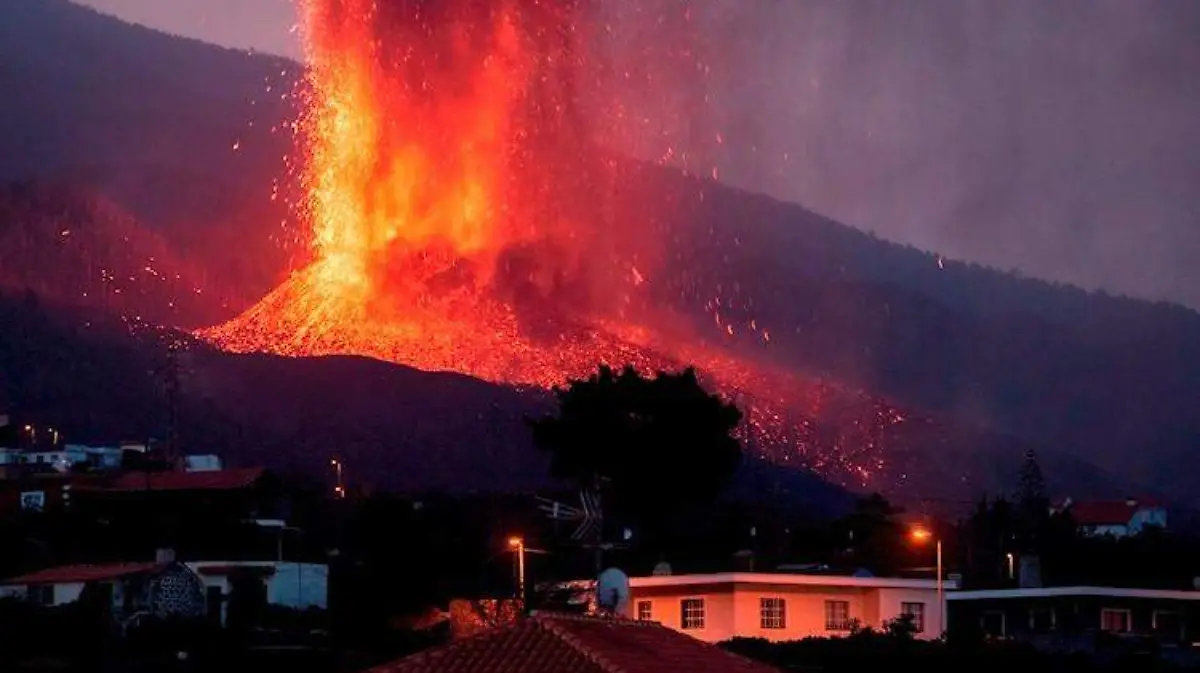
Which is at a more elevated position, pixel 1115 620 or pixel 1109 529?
pixel 1109 529

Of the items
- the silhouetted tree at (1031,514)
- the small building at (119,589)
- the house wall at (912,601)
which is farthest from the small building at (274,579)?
the silhouetted tree at (1031,514)

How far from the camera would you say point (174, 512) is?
106562mm

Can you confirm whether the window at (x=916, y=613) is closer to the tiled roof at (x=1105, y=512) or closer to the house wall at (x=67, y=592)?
the house wall at (x=67, y=592)

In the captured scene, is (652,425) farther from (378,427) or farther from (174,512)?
(378,427)

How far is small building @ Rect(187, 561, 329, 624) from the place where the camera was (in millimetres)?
89500

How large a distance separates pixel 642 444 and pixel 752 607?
83.9 ft

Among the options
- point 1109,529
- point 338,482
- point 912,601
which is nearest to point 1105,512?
point 1109,529

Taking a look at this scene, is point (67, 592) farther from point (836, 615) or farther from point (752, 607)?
point (836, 615)

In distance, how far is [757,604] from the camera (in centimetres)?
6712

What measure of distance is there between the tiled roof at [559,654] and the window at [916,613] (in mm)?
34053

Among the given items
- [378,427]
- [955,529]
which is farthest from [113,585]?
[378,427]

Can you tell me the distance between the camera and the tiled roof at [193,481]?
11312 centimetres

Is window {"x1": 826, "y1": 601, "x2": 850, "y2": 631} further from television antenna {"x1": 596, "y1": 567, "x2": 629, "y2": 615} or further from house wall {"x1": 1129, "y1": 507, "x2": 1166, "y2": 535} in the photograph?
house wall {"x1": 1129, "y1": 507, "x2": 1166, "y2": 535}

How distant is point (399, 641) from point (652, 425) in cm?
2634
